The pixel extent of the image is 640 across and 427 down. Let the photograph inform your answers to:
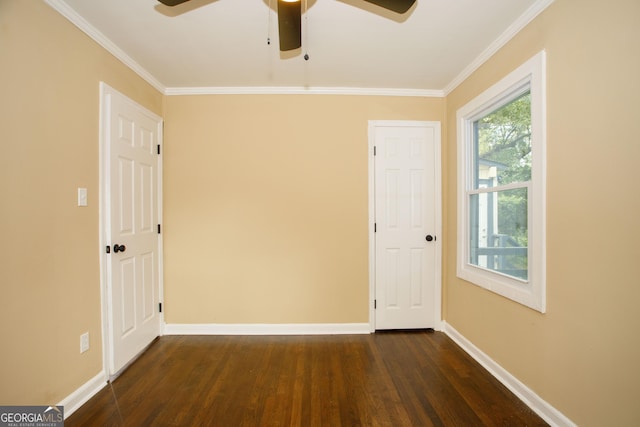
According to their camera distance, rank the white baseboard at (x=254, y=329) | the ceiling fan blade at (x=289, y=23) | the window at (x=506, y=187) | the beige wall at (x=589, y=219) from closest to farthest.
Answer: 1. the beige wall at (x=589, y=219)
2. the ceiling fan blade at (x=289, y=23)
3. the window at (x=506, y=187)
4. the white baseboard at (x=254, y=329)

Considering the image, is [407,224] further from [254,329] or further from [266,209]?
[254,329]

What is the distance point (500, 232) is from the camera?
2061 mm

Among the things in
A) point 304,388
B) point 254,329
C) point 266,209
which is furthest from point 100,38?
point 304,388

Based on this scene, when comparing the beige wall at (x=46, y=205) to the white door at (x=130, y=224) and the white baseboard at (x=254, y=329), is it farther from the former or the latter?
the white baseboard at (x=254, y=329)

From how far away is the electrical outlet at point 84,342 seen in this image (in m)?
1.76

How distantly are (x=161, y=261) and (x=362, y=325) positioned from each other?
220 centimetres

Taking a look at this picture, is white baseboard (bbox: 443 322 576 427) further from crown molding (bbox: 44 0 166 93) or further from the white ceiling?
crown molding (bbox: 44 0 166 93)

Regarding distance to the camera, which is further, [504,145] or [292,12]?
[504,145]

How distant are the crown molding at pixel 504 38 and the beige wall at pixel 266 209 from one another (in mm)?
846

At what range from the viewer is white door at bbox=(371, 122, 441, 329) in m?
2.76

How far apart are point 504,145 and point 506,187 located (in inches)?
13.9

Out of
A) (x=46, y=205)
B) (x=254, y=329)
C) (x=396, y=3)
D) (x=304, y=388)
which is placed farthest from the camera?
(x=254, y=329)

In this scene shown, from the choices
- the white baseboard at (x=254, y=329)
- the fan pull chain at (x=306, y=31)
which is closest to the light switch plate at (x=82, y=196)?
the white baseboard at (x=254, y=329)

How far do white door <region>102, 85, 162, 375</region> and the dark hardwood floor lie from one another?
10.7 inches
